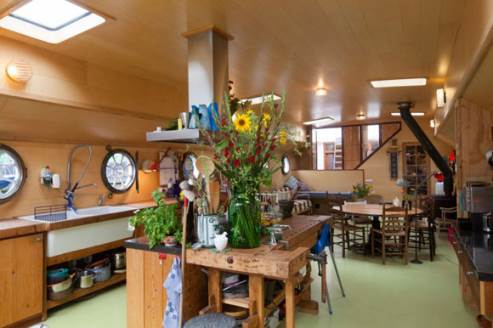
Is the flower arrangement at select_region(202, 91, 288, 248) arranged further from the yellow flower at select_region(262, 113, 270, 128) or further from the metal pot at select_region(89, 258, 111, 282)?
the metal pot at select_region(89, 258, 111, 282)

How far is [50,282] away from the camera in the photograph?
10.5ft

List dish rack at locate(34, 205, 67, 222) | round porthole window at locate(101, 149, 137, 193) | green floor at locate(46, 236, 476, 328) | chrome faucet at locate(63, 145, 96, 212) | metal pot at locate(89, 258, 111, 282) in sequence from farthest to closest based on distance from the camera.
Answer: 1. round porthole window at locate(101, 149, 137, 193)
2. chrome faucet at locate(63, 145, 96, 212)
3. metal pot at locate(89, 258, 111, 282)
4. dish rack at locate(34, 205, 67, 222)
5. green floor at locate(46, 236, 476, 328)

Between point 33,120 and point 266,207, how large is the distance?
7.91 ft

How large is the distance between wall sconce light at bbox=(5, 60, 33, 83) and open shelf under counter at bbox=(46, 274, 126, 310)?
82.7 inches

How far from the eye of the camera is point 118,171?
4.58 m

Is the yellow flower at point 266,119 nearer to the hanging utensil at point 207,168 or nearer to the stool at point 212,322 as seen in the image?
the hanging utensil at point 207,168

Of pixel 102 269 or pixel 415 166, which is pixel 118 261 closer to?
pixel 102 269

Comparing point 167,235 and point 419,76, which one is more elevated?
point 419,76

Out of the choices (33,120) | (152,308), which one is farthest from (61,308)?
(33,120)

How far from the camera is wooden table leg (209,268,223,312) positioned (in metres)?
2.20

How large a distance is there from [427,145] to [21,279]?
6.69 metres

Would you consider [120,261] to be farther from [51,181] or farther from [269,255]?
[269,255]

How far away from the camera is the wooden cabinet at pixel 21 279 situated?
278cm

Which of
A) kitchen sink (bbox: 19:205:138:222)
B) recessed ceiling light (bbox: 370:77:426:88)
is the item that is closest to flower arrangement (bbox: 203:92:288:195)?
kitchen sink (bbox: 19:205:138:222)
